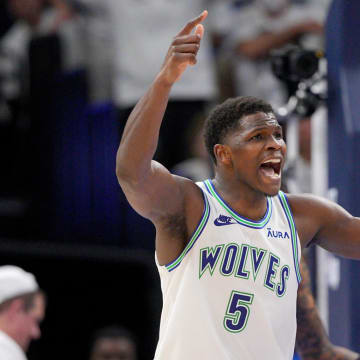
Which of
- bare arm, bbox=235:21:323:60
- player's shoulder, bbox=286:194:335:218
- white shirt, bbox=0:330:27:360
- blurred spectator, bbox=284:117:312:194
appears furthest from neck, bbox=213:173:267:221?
bare arm, bbox=235:21:323:60

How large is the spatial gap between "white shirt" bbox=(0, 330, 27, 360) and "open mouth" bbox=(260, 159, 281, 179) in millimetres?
1885

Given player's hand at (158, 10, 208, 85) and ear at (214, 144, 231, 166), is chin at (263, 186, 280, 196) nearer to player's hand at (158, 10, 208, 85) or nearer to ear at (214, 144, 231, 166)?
ear at (214, 144, 231, 166)

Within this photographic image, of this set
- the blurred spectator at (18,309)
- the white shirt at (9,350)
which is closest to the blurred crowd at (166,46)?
the blurred spectator at (18,309)

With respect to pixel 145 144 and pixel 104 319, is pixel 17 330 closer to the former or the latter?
pixel 145 144

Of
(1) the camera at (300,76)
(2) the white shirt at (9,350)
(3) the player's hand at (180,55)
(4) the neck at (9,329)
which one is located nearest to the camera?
(3) the player's hand at (180,55)

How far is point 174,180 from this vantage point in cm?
290

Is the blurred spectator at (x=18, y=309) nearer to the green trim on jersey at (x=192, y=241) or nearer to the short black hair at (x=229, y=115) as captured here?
the green trim on jersey at (x=192, y=241)

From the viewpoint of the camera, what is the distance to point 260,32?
672 centimetres

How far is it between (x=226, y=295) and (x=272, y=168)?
0.48 m

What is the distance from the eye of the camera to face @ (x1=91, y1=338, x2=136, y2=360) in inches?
255

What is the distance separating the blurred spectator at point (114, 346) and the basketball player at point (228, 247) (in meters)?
3.57

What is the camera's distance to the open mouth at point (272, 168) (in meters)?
2.94

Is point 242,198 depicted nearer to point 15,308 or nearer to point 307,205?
point 307,205

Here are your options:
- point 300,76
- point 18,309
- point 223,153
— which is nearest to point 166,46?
point 300,76
